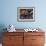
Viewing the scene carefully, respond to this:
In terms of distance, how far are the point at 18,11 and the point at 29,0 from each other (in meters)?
0.52

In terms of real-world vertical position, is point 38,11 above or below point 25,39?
above

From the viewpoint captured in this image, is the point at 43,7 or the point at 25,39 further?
the point at 43,7

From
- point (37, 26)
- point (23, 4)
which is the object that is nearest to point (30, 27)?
point (37, 26)

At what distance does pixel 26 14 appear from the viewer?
4547mm

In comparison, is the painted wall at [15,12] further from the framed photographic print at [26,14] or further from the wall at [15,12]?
the framed photographic print at [26,14]

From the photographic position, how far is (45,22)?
14.9ft

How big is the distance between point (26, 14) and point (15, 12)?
0.38 metres

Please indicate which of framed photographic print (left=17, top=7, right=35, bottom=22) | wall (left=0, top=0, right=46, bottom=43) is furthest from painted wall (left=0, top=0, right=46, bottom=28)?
framed photographic print (left=17, top=7, right=35, bottom=22)

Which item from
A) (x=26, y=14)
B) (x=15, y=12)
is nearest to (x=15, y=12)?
(x=15, y=12)

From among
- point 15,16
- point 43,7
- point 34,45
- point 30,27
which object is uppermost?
point 43,7

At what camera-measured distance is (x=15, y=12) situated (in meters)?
4.52

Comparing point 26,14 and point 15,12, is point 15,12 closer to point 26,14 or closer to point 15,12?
point 15,12

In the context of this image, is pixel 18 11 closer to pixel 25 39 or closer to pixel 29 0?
pixel 29 0

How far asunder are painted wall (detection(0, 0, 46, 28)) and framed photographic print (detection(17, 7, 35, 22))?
0.33 ft
